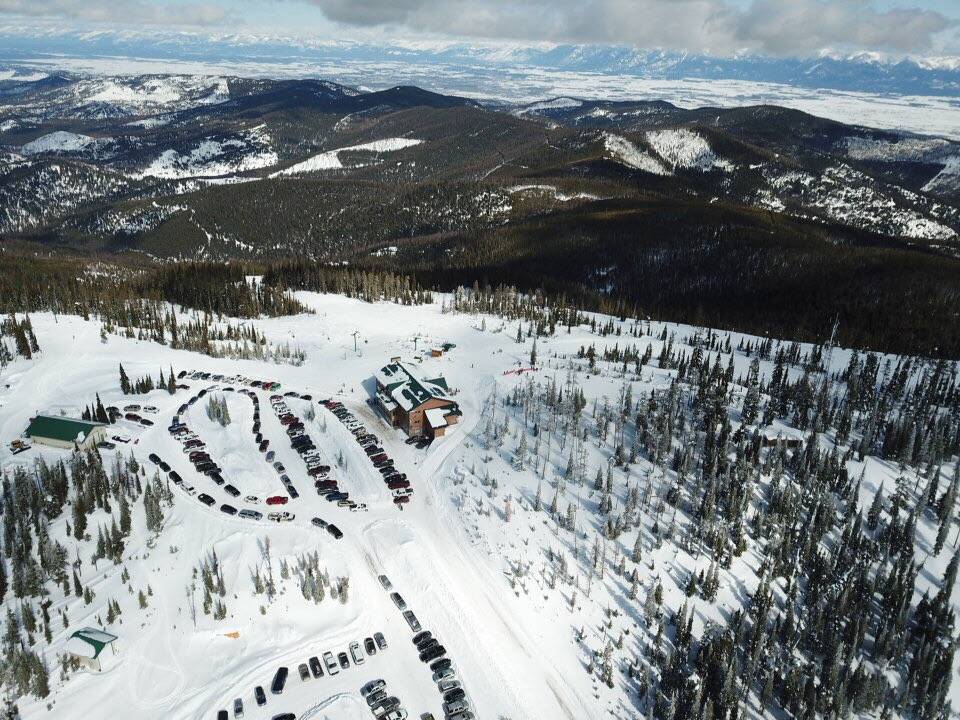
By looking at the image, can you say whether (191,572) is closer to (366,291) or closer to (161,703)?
(161,703)

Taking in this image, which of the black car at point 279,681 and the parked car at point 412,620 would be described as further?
the parked car at point 412,620

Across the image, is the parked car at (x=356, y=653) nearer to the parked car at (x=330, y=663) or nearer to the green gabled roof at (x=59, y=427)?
the parked car at (x=330, y=663)

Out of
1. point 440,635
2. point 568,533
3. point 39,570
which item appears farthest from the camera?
point 568,533

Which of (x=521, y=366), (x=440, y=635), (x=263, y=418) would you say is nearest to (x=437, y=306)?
(x=521, y=366)

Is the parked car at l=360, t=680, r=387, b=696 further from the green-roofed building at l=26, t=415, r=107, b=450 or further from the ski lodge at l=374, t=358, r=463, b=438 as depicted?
the green-roofed building at l=26, t=415, r=107, b=450

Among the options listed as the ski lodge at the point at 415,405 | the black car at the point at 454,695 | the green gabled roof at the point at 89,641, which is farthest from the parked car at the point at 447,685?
the ski lodge at the point at 415,405

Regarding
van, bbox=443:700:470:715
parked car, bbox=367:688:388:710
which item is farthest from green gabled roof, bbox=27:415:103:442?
van, bbox=443:700:470:715
